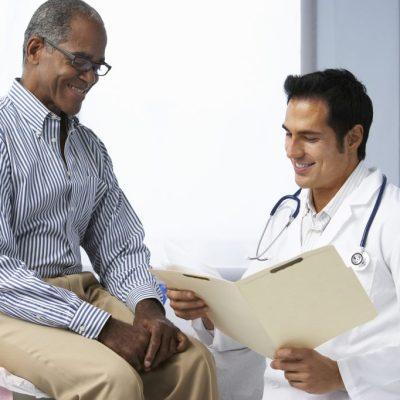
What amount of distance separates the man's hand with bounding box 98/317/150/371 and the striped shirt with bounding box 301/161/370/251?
0.48 m

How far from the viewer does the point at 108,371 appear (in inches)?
70.6

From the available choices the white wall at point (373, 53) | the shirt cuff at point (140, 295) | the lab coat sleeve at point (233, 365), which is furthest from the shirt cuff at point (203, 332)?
the white wall at point (373, 53)

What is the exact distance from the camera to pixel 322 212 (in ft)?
6.73

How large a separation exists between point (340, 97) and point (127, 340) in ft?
2.64

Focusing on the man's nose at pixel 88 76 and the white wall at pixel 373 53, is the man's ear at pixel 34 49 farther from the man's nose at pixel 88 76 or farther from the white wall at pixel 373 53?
the white wall at pixel 373 53

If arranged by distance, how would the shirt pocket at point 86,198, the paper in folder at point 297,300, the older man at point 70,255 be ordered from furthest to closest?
the shirt pocket at point 86,198 → the older man at point 70,255 → the paper in folder at point 297,300

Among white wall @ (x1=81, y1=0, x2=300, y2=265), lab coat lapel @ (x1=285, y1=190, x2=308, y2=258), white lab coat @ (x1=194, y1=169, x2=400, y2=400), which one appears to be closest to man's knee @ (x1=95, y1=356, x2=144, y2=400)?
white lab coat @ (x1=194, y1=169, x2=400, y2=400)

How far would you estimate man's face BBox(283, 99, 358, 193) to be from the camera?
2006mm

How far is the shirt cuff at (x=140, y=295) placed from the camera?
7.01ft

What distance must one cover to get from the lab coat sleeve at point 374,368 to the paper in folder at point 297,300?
0.39ft

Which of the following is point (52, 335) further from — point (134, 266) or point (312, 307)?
point (312, 307)

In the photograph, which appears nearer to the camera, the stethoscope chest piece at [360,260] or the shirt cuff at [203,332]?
the stethoscope chest piece at [360,260]

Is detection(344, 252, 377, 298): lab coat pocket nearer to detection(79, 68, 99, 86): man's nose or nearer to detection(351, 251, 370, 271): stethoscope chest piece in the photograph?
detection(351, 251, 370, 271): stethoscope chest piece

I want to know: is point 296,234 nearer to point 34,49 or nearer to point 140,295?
point 140,295
